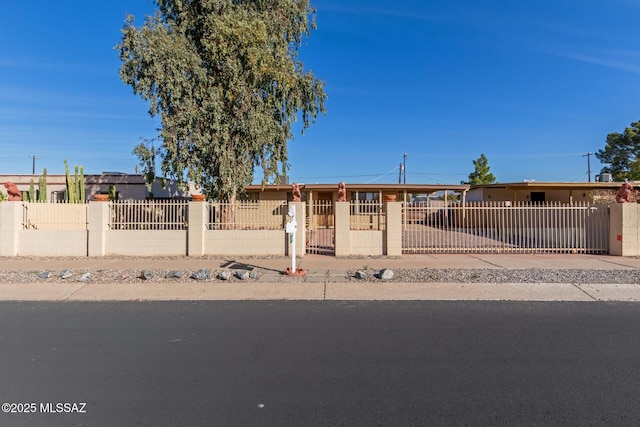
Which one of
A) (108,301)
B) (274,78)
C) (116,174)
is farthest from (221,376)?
(116,174)

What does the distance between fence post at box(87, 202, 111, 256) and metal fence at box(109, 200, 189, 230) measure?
33 cm

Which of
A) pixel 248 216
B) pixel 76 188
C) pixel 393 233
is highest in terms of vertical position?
pixel 76 188

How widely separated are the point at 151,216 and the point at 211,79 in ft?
19.6

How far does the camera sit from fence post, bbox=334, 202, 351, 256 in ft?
40.9

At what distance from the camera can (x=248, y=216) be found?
12.9 metres

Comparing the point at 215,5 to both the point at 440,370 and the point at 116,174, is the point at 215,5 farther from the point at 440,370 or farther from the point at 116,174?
the point at 440,370

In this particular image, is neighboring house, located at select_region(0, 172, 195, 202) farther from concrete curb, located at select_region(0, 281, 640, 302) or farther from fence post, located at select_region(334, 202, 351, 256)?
concrete curb, located at select_region(0, 281, 640, 302)

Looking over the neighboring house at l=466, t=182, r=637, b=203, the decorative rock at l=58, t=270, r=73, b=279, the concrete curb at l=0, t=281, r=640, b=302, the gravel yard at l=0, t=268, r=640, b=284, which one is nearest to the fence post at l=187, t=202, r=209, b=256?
the gravel yard at l=0, t=268, r=640, b=284

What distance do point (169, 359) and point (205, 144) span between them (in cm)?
1215

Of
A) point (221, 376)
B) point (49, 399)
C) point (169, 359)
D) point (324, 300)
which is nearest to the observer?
point (49, 399)

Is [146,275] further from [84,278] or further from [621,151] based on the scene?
[621,151]

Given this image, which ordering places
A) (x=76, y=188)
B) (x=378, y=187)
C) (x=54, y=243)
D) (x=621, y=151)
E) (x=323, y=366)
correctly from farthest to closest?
(x=621, y=151), (x=378, y=187), (x=76, y=188), (x=54, y=243), (x=323, y=366)

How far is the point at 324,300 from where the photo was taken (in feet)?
23.6

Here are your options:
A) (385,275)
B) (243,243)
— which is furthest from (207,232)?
(385,275)
